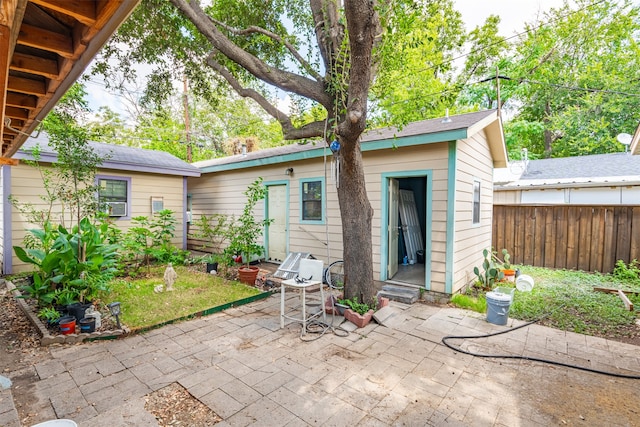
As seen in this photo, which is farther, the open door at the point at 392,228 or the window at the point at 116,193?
the window at the point at 116,193

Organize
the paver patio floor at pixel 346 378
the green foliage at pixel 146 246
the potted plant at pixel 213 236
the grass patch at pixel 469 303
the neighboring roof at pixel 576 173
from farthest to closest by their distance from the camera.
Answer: the neighboring roof at pixel 576 173 → the potted plant at pixel 213 236 → the green foliage at pixel 146 246 → the grass patch at pixel 469 303 → the paver patio floor at pixel 346 378

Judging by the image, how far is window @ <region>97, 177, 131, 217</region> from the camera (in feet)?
24.0

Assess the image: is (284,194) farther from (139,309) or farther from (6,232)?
(6,232)

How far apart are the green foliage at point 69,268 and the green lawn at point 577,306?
211 inches

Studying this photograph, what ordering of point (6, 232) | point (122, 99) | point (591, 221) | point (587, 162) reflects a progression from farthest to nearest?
point (122, 99) < point (587, 162) < point (591, 221) < point (6, 232)

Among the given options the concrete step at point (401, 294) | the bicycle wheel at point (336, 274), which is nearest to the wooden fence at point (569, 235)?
the concrete step at point (401, 294)

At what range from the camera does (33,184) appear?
6320 mm

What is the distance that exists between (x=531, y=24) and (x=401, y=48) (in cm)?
1365

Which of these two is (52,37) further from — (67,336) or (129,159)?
(129,159)

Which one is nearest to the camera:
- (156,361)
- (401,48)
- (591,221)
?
(156,361)

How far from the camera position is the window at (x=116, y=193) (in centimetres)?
731

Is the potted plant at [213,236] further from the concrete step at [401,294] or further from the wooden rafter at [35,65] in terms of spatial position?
the wooden rafter at [35,65]

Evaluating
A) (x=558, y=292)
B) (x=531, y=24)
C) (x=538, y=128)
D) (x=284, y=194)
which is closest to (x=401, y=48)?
(x=284, y=194)

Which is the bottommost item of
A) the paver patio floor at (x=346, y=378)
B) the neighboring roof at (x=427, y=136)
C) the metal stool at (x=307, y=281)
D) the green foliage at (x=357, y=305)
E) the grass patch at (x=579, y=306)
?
the paver patio floor at (x=346, y=378)
